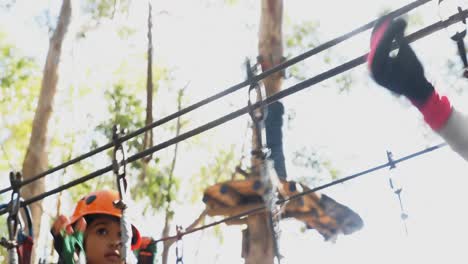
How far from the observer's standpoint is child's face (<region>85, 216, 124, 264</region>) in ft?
9.19

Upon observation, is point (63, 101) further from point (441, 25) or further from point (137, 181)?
point (441, 25)

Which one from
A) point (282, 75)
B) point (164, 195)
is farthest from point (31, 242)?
point (164, 195)

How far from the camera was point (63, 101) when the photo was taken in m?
7.38

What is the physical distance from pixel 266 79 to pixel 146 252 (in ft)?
10.9

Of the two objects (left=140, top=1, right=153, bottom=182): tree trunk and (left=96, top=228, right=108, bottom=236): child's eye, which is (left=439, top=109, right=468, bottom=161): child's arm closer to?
(left=96, top=228, right=108, bottom=236): child's eye

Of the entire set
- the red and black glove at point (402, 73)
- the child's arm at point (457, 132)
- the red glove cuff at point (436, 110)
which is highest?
the red and black glove at point (402, 73)

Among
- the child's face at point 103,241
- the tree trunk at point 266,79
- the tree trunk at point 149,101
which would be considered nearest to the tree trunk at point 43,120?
the tree trunk at point 149,101

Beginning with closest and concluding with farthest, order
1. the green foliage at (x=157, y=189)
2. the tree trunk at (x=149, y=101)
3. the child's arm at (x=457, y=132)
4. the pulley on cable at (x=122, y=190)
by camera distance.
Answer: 1. the child's arm at (x=457, y=132)
2. the pulley on cable at (x=122, y=190)
3. the tree trunk at (x=149, y=101)
4. the green foliage at (x=157, y=189)

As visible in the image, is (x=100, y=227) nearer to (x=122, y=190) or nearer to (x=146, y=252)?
(x=146, y=252)

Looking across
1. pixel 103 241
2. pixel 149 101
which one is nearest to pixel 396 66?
pixel 103 241

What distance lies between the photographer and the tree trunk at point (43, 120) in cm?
621

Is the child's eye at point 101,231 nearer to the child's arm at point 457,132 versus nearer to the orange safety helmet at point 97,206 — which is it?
the orange safety helmet at point 97,206

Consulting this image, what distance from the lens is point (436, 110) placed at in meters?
1.45

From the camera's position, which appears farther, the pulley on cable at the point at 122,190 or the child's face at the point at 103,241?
the child's face at the point at 103,241
